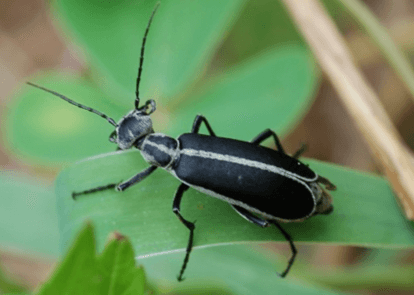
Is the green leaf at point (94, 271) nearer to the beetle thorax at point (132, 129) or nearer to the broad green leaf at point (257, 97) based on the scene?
the beetle thorax at point (132, 129)

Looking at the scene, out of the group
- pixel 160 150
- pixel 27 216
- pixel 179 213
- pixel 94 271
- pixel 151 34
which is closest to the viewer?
pixel 94 271

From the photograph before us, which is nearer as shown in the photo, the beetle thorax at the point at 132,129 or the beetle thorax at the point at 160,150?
the beetle thorax at the point at 160,150

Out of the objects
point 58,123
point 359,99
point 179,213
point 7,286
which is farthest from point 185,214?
point 58,123

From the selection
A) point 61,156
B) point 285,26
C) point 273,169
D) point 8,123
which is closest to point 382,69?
point 285,26

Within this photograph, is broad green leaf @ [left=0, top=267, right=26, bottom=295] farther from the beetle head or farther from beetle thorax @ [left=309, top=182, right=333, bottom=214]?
beetle thorax @ [left=309, top=182, right=333, bottom=214]

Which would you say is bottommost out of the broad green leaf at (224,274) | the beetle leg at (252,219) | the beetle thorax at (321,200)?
the broad green leaf at (224,274)

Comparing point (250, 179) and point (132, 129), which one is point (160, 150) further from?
point (250, 179)

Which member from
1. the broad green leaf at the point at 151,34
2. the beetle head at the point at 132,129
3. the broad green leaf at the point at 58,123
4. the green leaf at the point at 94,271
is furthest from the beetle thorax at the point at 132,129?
the green leaf at the point at 94,271
